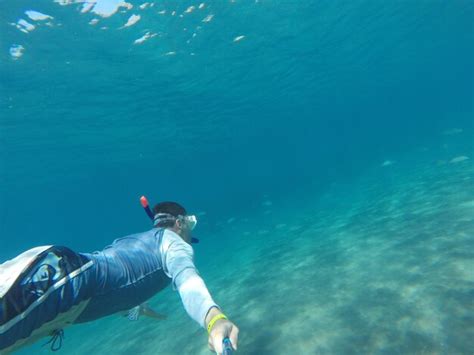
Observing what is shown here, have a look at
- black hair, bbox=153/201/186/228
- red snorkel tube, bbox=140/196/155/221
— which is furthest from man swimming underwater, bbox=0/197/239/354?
red snorkel tube, bbox=140/196/155/221

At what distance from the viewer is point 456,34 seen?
4669 centimetres

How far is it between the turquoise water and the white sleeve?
97.2 inches

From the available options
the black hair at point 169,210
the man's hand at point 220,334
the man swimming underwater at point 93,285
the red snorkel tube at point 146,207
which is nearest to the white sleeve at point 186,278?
the man swimming underwater at point 93,285

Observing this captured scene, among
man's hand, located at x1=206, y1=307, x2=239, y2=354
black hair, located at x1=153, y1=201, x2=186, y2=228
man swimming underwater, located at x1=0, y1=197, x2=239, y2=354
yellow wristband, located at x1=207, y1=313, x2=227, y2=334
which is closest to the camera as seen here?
man's hand, located at x1=206, y1=307, x2=239, y2=354

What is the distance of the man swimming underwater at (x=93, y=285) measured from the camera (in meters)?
2.40

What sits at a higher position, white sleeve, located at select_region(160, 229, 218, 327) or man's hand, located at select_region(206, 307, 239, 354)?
white sleeve, located at select_region(160, 229, 218, 327)

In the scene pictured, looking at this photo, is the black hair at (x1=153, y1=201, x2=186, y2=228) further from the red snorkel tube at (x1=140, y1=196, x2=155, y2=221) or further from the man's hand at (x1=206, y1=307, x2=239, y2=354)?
the man's hand at (x1=206, y1=307, x2=239, y2=354)

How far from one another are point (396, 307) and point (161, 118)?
98.9 feet

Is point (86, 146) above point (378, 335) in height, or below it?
above

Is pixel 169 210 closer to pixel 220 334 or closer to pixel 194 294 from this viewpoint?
pixel 194 294

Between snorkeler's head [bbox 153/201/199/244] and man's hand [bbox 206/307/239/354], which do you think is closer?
man's hand [bbox 206/307/239/354]

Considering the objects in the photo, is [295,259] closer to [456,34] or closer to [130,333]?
[130,333]

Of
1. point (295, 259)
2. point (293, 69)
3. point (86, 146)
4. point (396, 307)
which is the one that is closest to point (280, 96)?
point (293, 69)

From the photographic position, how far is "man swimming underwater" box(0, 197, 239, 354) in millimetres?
2400
